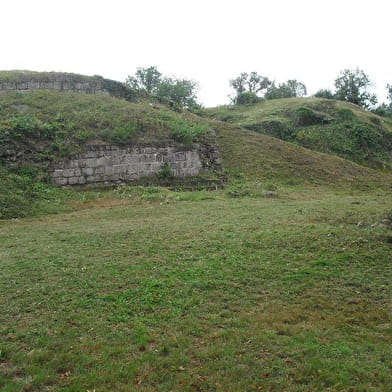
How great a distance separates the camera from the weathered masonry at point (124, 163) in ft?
59.3

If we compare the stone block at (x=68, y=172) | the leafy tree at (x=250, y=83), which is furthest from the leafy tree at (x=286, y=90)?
the stone block at (x=68, y=172)

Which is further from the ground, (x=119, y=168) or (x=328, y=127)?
(x=328, y=127)

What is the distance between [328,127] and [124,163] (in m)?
18.1

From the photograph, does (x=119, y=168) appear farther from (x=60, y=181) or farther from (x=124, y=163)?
(x=60, y=181)

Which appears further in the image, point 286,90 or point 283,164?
point 286,90

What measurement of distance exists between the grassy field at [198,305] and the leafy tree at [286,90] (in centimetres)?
3511

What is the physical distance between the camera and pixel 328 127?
101 feet

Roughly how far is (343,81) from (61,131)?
3250 cm

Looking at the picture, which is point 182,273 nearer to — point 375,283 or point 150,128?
point 375,283

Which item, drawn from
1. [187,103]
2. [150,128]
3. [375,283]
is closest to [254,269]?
[375,283]

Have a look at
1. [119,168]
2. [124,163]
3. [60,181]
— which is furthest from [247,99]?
[60,181]

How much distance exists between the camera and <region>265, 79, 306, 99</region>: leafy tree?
44.9 m

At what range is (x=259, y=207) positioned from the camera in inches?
574

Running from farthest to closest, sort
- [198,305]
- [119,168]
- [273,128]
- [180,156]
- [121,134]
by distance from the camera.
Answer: [273,128]
[180,156]
[121,134]
[119,168]
[198,305]
